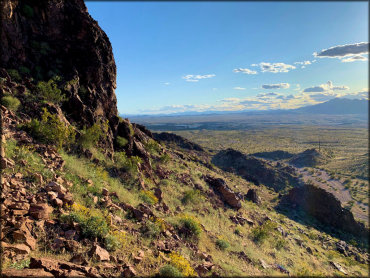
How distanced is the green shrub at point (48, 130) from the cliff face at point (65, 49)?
2.76 m

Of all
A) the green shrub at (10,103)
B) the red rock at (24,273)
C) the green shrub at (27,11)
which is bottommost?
the red rock at (24,273)

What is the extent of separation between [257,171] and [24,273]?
48.2m

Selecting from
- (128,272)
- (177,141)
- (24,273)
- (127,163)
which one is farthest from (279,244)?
(177,141)

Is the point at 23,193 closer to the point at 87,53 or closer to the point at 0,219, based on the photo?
the point at 0,219

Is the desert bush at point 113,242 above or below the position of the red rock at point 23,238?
below

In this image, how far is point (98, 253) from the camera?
5.37 metres

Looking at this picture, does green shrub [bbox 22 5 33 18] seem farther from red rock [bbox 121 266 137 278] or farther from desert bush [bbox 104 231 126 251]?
red rock [bbox 121 266 137 278]

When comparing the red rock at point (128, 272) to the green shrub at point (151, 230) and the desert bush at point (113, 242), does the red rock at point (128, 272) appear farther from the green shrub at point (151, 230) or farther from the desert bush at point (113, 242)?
the green shrub at point (151, 230)

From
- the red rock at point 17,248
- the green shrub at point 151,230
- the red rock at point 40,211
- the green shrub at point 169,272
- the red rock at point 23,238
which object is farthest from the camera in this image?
the green shrub at point 151,230

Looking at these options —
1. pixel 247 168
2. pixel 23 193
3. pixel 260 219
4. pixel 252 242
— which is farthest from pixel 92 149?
pixel 247 168

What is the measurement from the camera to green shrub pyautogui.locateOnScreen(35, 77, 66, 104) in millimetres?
11211

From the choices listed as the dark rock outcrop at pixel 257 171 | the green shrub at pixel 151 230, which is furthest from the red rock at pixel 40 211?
the dark rock outcrop at pixel 257 171

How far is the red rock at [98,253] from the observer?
5.33 metres

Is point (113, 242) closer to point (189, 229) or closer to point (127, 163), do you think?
point (189, 229)
